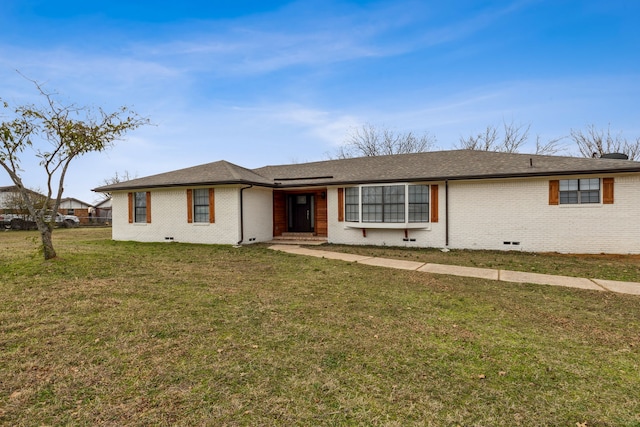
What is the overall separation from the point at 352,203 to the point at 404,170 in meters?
2.56

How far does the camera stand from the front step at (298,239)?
43.8 feet

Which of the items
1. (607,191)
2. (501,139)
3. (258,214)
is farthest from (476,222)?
(501,139)

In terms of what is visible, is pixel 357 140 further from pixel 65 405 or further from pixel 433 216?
pixel 65 405

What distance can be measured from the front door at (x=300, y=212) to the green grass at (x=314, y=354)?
29.2ft

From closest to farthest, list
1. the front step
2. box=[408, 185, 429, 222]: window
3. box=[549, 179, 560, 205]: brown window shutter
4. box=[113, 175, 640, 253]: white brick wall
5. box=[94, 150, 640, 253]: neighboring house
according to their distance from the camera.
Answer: box=[113, 175, 640, 253]: white brick wall, box=[94, 150, 640, 253]: neighboring house, box=[549, 179, 560, 205]: brown window shutter, box=[408, 185, 429, 222]: window, the front step

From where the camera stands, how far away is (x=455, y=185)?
37.6ft

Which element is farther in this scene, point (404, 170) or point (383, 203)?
point (404, 170)

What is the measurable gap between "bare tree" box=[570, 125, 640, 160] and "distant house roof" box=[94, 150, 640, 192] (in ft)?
65.2

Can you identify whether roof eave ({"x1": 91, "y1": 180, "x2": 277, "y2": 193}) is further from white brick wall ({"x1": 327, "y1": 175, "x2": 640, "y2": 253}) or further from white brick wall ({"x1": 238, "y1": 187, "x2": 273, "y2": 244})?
white brick wall ({"x1": 327, "y1": 175, "x2": 640, "y2": 253})

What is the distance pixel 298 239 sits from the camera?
45.5 feet

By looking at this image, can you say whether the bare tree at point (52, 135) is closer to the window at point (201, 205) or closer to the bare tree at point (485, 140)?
the window at point (201, 205)

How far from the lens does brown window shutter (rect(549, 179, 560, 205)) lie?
10.3m

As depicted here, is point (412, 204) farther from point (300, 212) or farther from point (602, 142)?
point (602, 142)

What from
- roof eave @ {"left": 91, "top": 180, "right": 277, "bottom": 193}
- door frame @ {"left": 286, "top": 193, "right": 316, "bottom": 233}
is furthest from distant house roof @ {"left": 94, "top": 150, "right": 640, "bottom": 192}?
door frame @ {"left": 286, "top": 193, "right": 316, "bottom": 233}
